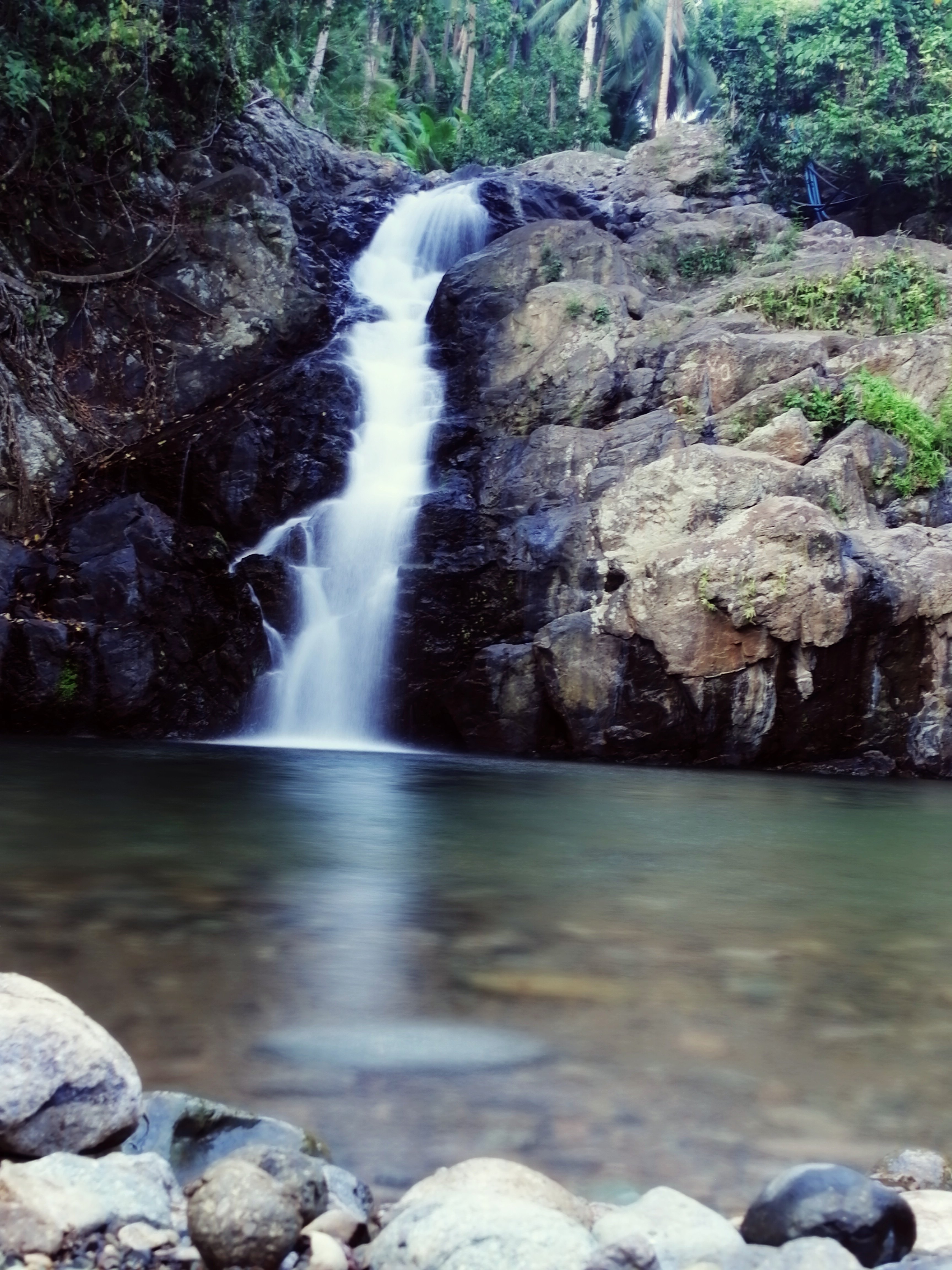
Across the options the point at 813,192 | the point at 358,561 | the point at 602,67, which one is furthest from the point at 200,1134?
the point at 602,67

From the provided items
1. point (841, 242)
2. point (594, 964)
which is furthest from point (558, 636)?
point (841, 242)

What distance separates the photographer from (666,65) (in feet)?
116

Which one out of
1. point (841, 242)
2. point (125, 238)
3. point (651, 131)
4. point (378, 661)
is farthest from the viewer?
point (651, 131)

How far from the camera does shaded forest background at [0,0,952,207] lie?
43.4 feet

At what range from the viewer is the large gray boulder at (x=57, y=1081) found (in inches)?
90.3

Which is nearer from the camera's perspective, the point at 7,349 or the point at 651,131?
the point at 7,349

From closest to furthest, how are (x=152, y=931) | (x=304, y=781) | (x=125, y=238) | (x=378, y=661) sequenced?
(x=152, y=931), (x=304, y=781), (x=378, y=661), (x=125, y=238)

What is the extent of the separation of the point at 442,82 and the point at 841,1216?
3600 centimetres

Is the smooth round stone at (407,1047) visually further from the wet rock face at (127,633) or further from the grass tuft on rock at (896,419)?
the grass tuft on rock at (896,419)

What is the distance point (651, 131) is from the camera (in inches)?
1591

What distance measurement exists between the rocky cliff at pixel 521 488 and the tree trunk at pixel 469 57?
17501 mm

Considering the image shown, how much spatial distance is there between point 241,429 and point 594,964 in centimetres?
1101

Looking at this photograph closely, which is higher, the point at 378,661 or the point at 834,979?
the point at 378,661

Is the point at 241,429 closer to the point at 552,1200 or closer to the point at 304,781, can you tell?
the point at 304,781
